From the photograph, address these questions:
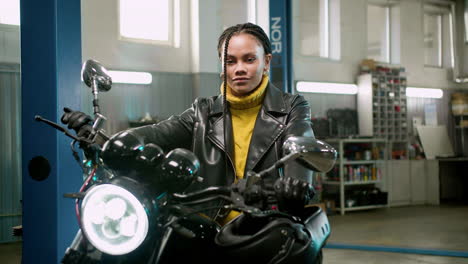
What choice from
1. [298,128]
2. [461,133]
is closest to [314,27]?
[461,133]

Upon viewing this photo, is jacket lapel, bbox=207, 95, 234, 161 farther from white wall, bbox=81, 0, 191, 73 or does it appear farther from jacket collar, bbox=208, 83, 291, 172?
white wall, bbox=81, 0, 191, 73

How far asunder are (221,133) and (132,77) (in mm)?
7302

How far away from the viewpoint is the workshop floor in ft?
18.5

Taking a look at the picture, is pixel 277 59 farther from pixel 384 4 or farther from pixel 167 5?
pixel 384 4

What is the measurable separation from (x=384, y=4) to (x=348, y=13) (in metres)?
1.32

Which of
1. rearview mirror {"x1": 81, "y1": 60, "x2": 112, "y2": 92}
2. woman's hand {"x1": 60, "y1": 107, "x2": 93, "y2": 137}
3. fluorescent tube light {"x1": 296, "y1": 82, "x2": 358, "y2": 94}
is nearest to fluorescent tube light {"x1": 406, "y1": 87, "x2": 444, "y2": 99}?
fluorescent tube light {"x1": 296, "y1": 82, "x2": 358, "y2": 94}

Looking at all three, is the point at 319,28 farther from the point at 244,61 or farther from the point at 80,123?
the point at 80,123

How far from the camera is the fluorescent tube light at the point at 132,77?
332 inches

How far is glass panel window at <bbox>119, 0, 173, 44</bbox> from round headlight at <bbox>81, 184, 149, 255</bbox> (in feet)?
26.8

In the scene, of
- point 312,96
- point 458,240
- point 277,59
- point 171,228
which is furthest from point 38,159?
point 312,96

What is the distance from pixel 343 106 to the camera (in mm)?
11039

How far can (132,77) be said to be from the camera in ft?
28.2

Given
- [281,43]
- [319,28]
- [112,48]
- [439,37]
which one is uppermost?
[439,37]

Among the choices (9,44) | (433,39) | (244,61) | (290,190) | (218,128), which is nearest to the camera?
(290,190)
